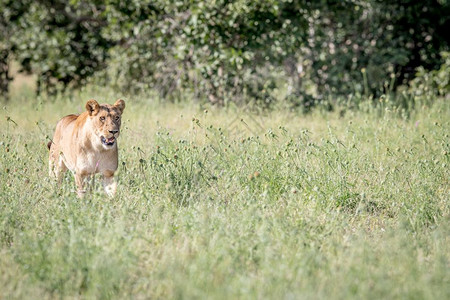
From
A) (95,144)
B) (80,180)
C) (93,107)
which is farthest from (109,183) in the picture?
(93,107)

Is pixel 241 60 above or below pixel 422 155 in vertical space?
above

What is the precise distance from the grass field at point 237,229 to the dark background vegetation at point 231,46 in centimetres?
299

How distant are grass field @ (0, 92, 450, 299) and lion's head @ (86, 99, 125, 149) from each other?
34 centimetres

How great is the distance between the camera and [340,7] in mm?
9398

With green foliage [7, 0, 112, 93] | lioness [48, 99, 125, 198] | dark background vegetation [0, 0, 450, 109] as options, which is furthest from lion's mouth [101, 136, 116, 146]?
green foliage [7, 0, 112, 93]

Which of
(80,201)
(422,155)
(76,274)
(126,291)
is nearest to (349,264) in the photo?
(126,291)

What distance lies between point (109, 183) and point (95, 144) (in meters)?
0.41

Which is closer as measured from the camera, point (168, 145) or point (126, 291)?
point (126, 291)

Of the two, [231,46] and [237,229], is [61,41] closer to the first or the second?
[231,46]

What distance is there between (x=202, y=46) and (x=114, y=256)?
6.11 m

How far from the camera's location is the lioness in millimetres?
4934

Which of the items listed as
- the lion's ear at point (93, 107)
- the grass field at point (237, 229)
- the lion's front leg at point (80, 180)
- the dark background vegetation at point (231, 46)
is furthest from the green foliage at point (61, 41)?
the lion's front leg at point (80, 180)

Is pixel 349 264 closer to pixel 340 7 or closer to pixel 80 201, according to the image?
pixel 80 201

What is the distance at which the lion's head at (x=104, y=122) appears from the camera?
4.90m
